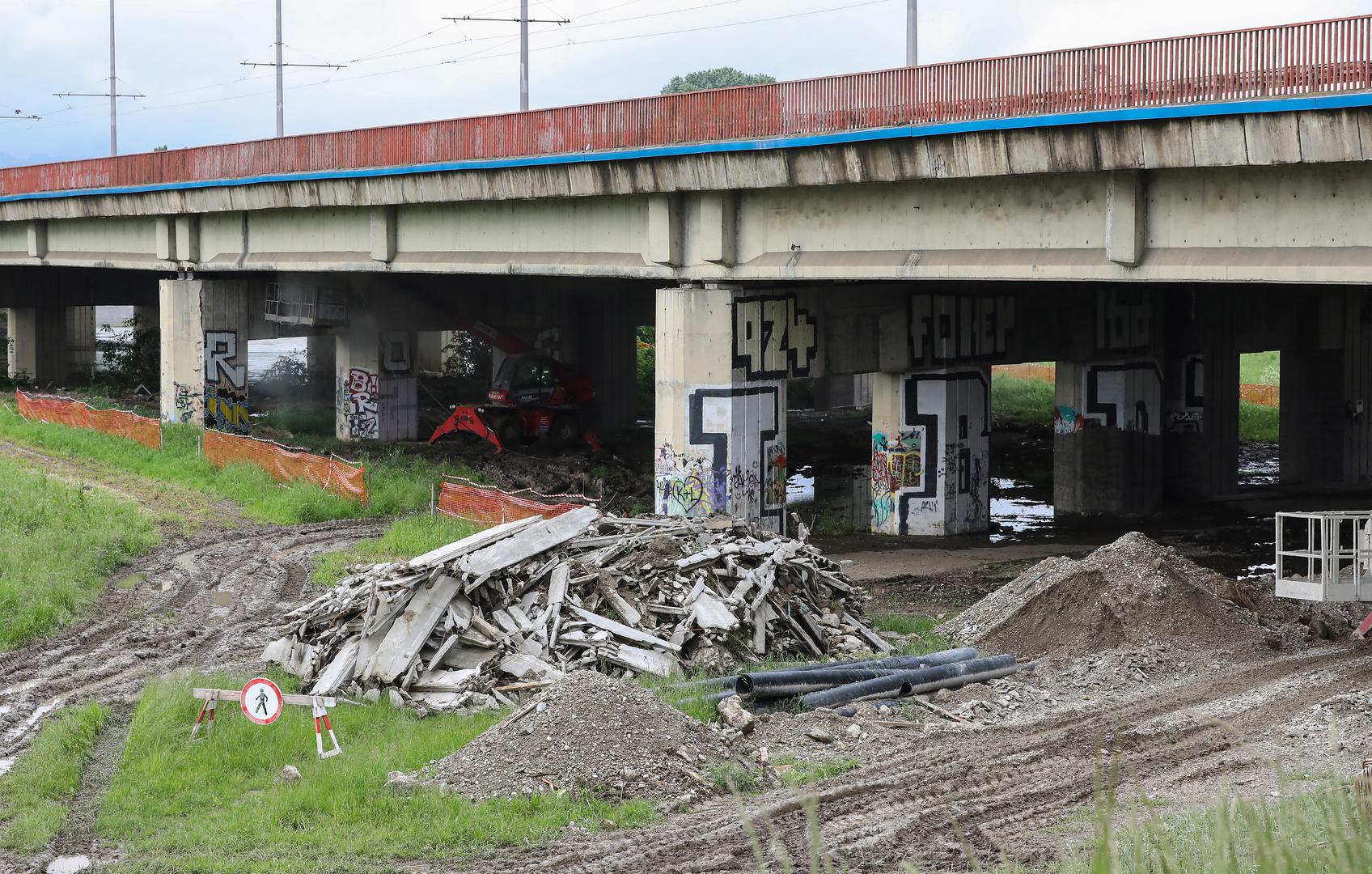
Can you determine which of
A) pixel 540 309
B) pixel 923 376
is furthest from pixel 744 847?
pixel 540 309

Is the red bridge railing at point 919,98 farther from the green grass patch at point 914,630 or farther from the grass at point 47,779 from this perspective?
the grass at point 47,779

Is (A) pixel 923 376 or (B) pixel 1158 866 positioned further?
(A) pixel 923 376

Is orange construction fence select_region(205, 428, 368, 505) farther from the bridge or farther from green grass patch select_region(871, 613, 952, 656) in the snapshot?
green grass patch select_region(871, 613, 952, 656)

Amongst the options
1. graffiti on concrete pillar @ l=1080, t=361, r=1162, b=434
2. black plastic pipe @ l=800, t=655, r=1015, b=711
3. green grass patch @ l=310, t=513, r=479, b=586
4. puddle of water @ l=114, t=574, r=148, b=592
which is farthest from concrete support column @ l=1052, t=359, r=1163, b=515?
puddle of water @ l=114, t=574, r=148, b=592

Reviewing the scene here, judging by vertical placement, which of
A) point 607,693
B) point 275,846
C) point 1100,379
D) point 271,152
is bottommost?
point 275,846

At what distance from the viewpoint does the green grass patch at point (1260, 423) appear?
50.3 meters

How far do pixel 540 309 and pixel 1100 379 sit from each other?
20.2 metres

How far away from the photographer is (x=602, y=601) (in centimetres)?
1694

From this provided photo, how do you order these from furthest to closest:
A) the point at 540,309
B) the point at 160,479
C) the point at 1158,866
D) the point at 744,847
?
the point at 540,309 < the point at 160,479 < the point at 744,847 < the point at 1158,866

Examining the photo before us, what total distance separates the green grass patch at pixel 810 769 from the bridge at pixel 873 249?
931 cm

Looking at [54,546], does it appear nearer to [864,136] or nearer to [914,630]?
[914,630]

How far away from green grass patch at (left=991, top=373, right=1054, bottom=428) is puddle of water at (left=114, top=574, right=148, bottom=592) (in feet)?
110

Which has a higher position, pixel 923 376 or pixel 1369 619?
pixel 923 376

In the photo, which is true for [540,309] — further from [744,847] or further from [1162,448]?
[744,847]
